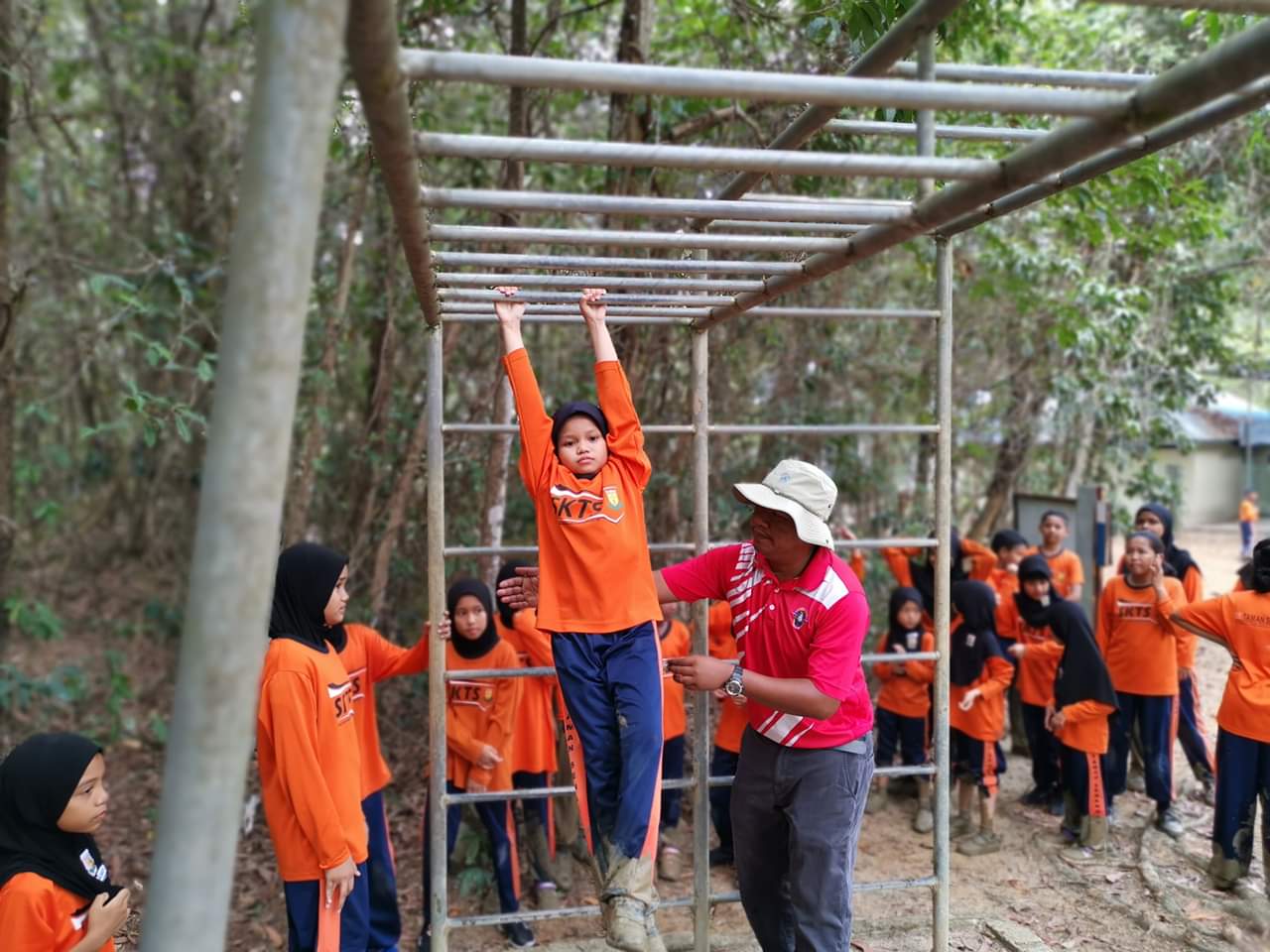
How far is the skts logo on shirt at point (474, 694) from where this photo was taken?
398cm

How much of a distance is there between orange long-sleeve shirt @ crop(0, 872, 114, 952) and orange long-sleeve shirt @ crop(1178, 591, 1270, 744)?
13.5 ft

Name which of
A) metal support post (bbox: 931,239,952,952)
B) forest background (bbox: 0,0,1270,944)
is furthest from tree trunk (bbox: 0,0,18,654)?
metal support post (bbox: 931,239,952,952)

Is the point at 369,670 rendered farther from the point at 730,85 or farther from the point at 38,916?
the point at 730,85

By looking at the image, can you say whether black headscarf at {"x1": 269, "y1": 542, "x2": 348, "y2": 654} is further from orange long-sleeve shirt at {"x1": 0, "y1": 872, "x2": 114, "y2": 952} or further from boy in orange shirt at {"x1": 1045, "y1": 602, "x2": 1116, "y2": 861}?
boy in orange shirt at {"x1": 1045, "y1": 602, "x2": 1116, "y2": 861}

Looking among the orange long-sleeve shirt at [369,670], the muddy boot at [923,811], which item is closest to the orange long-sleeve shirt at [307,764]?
the orange long-sleeve shirt at [369,670]

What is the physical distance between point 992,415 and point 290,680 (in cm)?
706

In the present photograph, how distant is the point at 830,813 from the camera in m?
2.74

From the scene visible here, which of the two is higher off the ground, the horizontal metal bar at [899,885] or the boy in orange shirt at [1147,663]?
the boy in orange shirt at [1147,663]

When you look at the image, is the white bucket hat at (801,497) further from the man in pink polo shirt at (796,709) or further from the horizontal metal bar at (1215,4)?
the horizontal metal bar at (1215,4)

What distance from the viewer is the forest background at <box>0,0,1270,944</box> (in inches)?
213

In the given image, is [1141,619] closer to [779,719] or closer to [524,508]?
[779,719]

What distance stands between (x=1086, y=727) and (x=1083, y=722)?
26mm

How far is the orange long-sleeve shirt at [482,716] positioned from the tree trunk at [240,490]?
2.93 m

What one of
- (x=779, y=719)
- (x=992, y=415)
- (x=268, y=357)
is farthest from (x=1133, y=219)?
(x=268, y=357)
